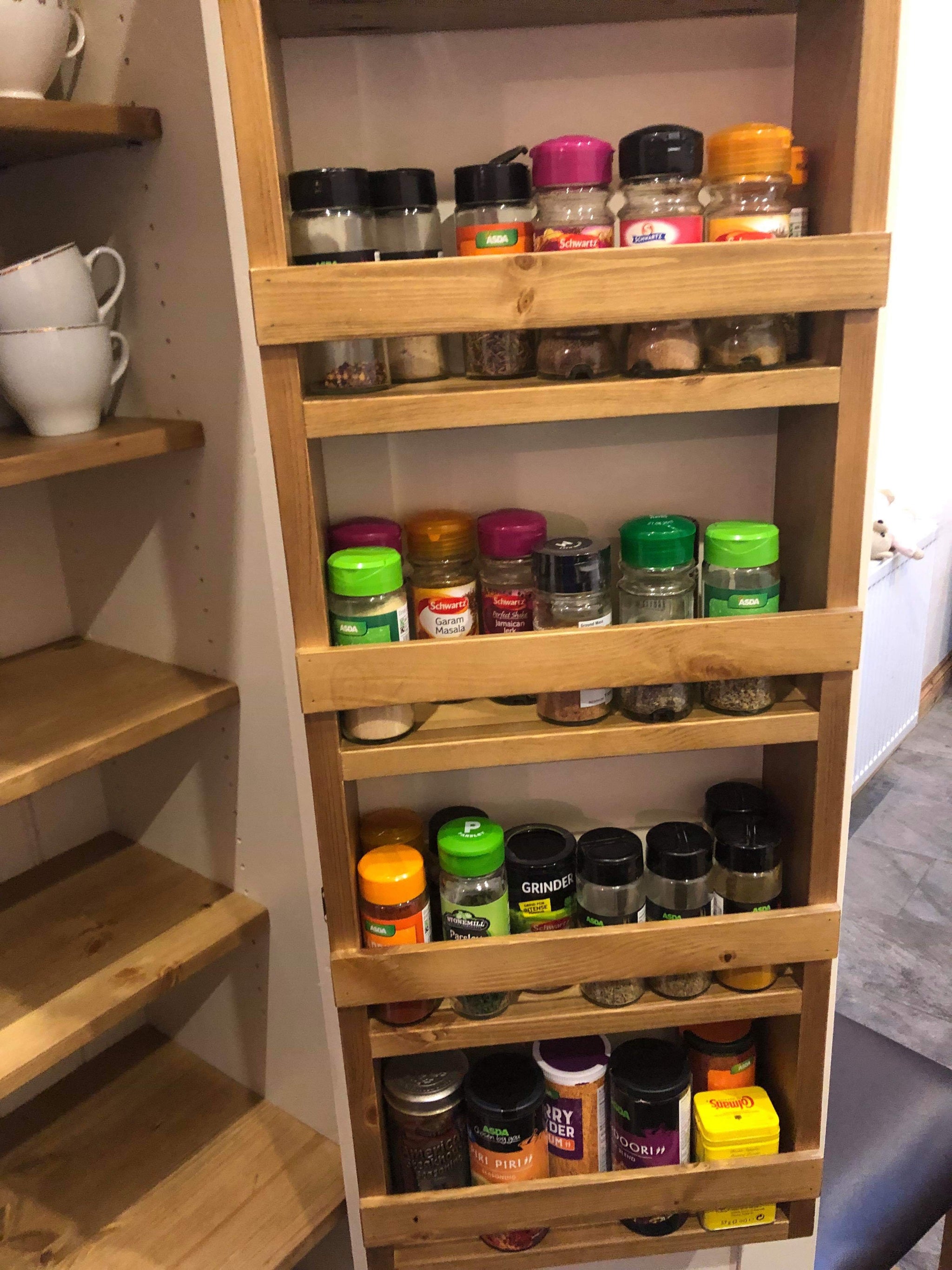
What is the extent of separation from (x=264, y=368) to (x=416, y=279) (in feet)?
0.45

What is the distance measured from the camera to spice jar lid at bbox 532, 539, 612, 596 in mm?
858

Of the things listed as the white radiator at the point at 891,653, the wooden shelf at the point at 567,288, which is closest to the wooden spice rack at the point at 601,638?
the wooden shelf at the point at 567,288

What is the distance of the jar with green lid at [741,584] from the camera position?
0.86 m

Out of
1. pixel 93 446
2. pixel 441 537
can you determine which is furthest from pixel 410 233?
pixel 93 446

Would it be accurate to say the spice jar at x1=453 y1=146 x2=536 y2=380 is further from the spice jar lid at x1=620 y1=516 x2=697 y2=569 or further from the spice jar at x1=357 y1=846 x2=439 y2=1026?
the spice jar at x1=357 y1=846 x2=439 y2=1026

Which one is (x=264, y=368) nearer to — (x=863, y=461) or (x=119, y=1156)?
(x=863, y=461)

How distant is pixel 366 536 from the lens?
901mm

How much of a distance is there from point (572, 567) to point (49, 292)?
58 centimetres

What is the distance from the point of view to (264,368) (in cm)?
76

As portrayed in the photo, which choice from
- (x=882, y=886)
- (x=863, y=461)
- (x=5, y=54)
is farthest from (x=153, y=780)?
(x=882, y=886)

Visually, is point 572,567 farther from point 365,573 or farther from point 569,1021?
point 569,1021

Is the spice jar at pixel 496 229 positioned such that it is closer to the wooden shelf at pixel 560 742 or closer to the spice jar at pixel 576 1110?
the wooden shelf at pixel 560 742

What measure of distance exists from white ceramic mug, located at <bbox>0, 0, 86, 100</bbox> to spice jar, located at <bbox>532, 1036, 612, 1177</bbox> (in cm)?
109

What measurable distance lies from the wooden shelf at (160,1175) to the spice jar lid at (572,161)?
115cm
